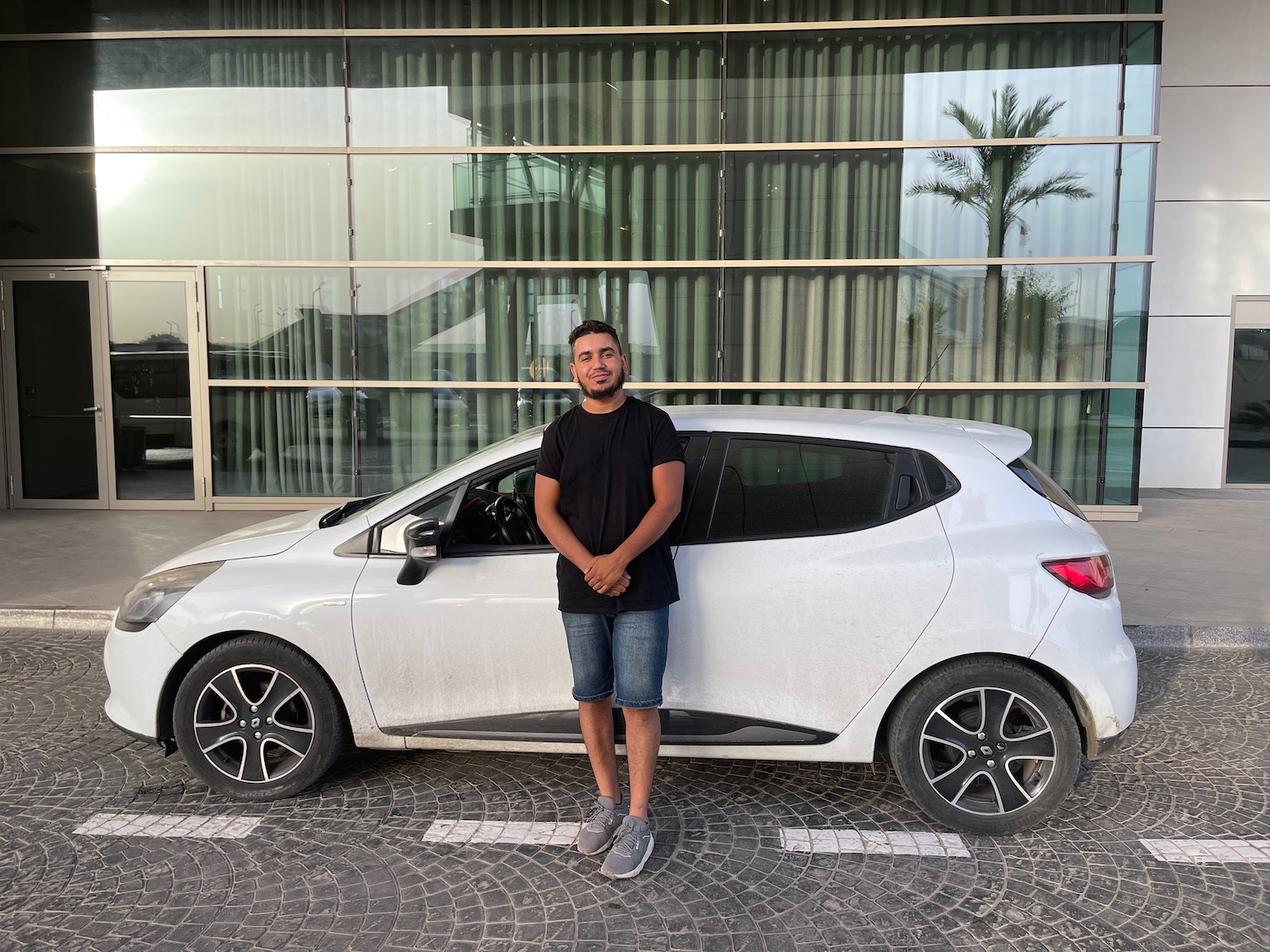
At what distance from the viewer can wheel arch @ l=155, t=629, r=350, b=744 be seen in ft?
13.0

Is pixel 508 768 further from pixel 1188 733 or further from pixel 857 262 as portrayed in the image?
pixel 857 262

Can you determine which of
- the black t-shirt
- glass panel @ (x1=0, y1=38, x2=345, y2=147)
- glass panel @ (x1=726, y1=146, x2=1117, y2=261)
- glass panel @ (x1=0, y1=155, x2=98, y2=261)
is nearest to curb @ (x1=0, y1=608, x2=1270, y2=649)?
the black t-shirt

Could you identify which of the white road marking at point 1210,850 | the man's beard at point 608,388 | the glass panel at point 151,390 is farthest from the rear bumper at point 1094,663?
the glass panel at point 151,390

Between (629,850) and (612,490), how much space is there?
1285mm

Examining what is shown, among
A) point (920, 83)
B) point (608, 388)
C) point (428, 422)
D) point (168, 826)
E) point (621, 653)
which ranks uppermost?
point (920, 83)

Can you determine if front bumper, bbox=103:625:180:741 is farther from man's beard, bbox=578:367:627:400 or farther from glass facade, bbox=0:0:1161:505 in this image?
glass facade, bbox=0:0:1161:505

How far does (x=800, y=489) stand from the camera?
Result: 383 cm

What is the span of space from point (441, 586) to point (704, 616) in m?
1.05

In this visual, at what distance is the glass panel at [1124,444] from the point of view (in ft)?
35.0

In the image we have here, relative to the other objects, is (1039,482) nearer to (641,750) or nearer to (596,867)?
(641,750)

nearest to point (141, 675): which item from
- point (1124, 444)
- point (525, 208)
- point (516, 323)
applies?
point (516, 323)

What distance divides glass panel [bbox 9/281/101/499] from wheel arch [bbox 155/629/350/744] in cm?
870

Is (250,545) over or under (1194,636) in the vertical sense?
over

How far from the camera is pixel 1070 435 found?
10828 millimetres
